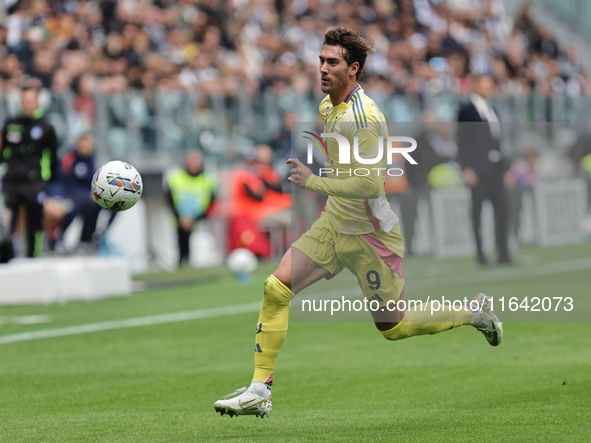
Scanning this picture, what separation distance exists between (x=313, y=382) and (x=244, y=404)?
74.4 inches

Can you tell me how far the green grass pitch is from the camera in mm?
5918

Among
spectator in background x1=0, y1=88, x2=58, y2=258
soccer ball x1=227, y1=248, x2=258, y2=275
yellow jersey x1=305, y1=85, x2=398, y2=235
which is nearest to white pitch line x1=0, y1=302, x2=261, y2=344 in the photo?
soccer ball x1=227, y1=248, x2=258, y2=275

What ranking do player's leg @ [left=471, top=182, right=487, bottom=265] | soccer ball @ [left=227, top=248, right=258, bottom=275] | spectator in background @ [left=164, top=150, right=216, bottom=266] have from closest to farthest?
player's leg @ [left=471, top=182, right=487, bottom=265] → soccer ball @ [left=227, top=248, right=258, bottom=275] → spectator in background @ [left=164, top=150, right=216, bottom=266]

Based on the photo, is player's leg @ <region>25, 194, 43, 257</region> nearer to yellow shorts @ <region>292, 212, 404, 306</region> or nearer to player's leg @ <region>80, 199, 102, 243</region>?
player's leg @ <region>80, 199, 102, 243</region>

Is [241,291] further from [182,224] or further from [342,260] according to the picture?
[342,260]

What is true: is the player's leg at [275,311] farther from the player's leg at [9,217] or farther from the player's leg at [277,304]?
the player's leg at [9,217]

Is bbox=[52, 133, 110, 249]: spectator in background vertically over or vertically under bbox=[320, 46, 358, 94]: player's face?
under

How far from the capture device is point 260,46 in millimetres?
22859

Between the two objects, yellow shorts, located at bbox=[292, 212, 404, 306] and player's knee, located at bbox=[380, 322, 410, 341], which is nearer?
yellow shorts, located at bbox=[292, 212, 404, 306]

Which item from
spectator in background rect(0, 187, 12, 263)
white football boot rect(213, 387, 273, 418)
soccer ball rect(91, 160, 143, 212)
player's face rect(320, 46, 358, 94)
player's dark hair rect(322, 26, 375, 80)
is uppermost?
player's dark hair rect(322, 26, 375, 80)

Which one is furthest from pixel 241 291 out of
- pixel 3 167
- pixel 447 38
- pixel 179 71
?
pixel 447 38

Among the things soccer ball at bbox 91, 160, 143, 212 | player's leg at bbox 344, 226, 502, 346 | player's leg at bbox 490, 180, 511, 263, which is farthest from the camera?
player's leg at bbox 490, 180, 511, 263

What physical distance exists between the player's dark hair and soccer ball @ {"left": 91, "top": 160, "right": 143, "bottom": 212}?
5.54 ft

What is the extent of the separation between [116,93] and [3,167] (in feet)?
11.2
